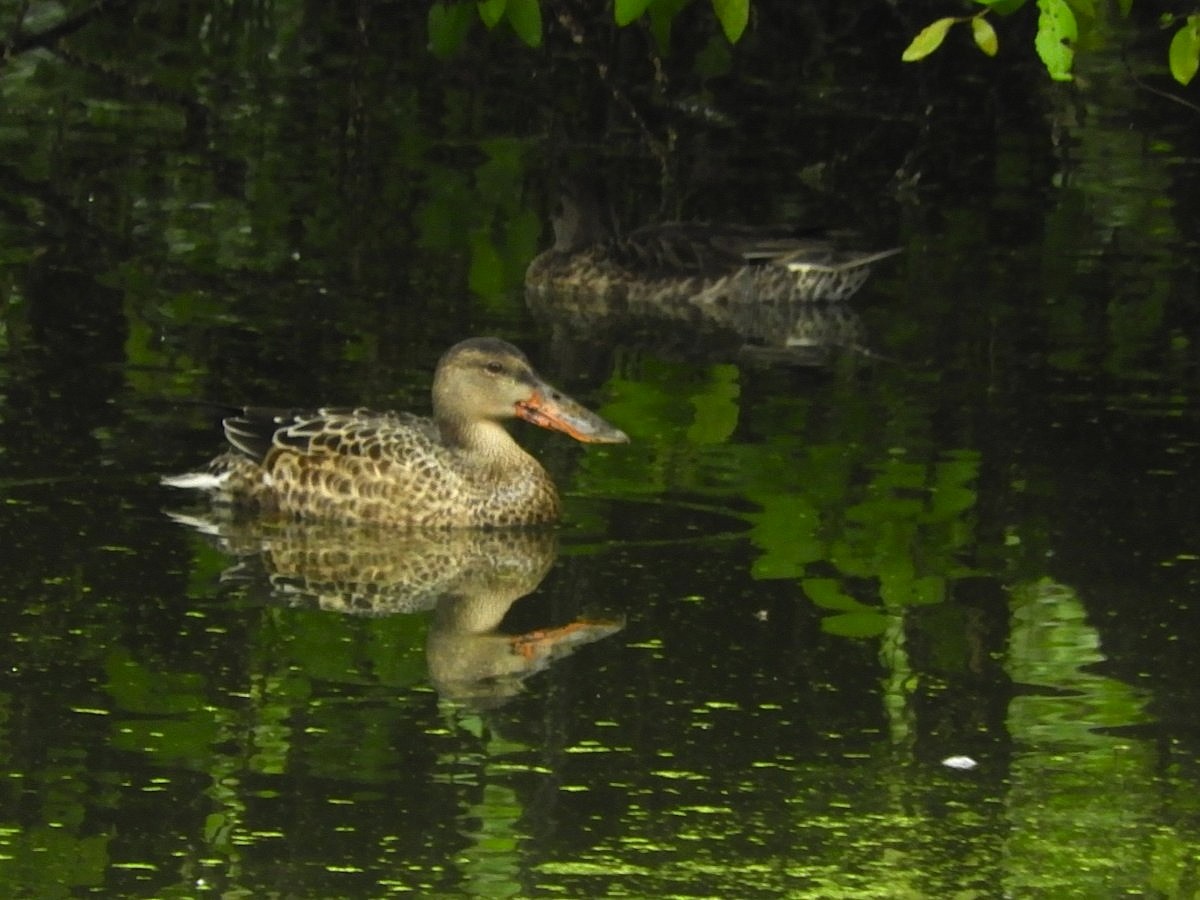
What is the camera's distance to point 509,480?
9.64 metres

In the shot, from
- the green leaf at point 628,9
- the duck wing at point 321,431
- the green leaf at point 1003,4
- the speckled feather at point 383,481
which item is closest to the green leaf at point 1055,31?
the green leaf at point 1003,4

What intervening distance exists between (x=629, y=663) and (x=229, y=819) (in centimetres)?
166

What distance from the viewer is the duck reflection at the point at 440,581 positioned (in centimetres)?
797

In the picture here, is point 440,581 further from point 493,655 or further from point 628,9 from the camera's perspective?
point 628,9

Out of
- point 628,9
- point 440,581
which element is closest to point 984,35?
point 628,9

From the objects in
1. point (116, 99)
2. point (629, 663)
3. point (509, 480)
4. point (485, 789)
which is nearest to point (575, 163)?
point (116, 99)

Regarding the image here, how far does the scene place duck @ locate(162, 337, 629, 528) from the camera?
9.60 meters

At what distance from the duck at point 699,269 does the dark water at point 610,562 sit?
27 centimetres

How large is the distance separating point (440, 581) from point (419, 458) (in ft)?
2.72

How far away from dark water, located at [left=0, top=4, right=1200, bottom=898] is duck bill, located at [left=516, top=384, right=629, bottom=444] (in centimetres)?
23

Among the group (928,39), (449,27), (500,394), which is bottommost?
(500,394)

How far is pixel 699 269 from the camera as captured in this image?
14.5 metres

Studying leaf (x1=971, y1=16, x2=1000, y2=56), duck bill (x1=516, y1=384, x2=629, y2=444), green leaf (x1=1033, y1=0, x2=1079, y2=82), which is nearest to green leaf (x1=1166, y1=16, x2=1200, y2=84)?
leaf (x1=971, y1=16, x2=1000, y2=56)

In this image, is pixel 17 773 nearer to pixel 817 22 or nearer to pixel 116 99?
pixel 116 99
